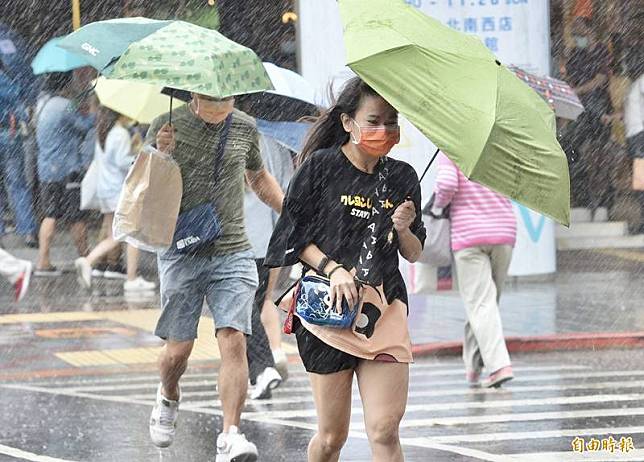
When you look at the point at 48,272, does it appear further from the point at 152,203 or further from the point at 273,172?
the point at 152,203

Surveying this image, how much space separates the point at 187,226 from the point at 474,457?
1.88 metres

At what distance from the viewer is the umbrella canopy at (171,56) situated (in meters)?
7.34

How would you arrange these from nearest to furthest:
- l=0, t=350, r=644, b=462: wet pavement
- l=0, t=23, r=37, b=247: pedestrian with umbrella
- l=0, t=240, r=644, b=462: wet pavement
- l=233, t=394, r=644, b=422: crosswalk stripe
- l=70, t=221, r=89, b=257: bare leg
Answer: l=0, t=350, r=644, b=462: wet pavement
l=0, t=240, r=644, b=462: wet pavement
l=233, t=394, r=644, b=422: crosswalk stripe
l=70, t=221, r=89, b=257: bare leg
l=0, t=23, r=37, b=247: pedestrian with umbrella

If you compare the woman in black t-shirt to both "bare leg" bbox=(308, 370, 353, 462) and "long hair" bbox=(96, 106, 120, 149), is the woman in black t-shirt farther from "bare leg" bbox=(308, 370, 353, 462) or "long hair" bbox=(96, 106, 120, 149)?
"long hair" bbox=(96, 106, 120, 149)

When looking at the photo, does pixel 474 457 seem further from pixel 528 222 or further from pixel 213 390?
pixel 528 222

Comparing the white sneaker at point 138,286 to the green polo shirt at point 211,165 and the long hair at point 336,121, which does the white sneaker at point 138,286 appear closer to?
the green polo shirt at point 211,165

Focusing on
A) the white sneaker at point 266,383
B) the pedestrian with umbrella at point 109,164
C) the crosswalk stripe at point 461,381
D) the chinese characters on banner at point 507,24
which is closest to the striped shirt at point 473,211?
the crosswalk stripe at point 461,381

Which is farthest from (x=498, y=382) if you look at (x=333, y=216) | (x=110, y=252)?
(x=110, y=252)

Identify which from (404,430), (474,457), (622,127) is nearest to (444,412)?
(404,430)

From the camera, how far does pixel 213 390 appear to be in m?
10.6

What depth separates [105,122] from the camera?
56.5ft

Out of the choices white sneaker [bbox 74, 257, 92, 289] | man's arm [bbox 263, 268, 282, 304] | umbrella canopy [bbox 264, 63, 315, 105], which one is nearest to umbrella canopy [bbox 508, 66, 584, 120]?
umbrella canopy [bbox 264, 63, 315, 105]

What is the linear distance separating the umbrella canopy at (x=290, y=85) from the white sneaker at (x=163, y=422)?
230 cm

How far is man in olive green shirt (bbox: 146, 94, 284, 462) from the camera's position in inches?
310
